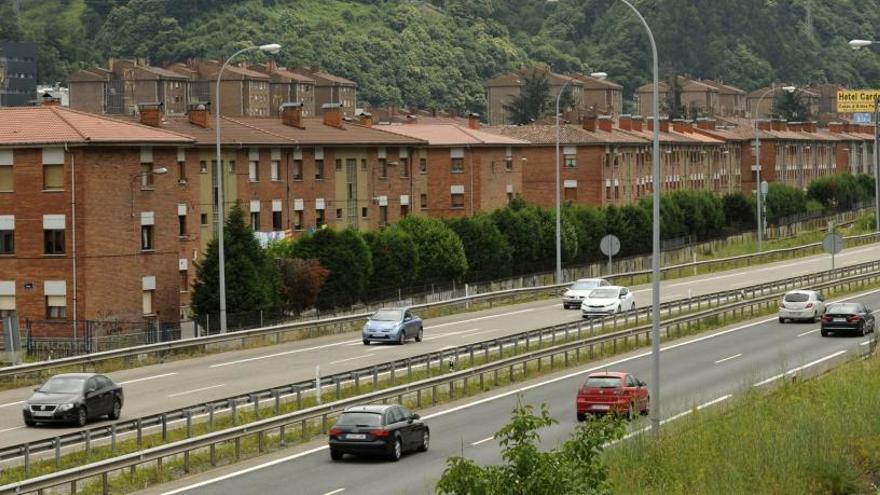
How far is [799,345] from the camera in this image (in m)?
54.0

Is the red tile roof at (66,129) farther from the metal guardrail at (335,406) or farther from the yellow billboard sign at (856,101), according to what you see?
the yellow billboard sign at (856,101)

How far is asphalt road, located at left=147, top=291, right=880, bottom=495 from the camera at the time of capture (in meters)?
29.1

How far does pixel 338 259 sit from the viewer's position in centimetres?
6894

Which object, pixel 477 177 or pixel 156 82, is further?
pixel 156 82

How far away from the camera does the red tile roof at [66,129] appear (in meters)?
58.3

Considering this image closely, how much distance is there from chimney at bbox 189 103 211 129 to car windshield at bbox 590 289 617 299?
22225mm

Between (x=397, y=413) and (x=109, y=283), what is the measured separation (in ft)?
93.1

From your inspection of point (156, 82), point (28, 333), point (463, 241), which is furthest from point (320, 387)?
point (156, 82)

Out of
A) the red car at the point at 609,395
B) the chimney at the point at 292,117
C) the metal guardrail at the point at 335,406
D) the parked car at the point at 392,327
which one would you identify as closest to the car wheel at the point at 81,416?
the metal guardrail at the point at 335,406

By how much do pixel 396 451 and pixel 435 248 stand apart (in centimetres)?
4591

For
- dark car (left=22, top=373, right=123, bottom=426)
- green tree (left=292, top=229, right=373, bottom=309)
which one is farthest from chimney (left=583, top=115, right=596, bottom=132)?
dark car (left=22, top=373, right=123, bottom=426)

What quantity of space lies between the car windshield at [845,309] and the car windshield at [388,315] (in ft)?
47.4

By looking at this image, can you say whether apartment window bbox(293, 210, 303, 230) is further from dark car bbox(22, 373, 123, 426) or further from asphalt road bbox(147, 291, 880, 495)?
dark car bbox(22, 373, 123, 426)

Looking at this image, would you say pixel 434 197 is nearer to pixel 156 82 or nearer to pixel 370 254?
pixel 370 254
